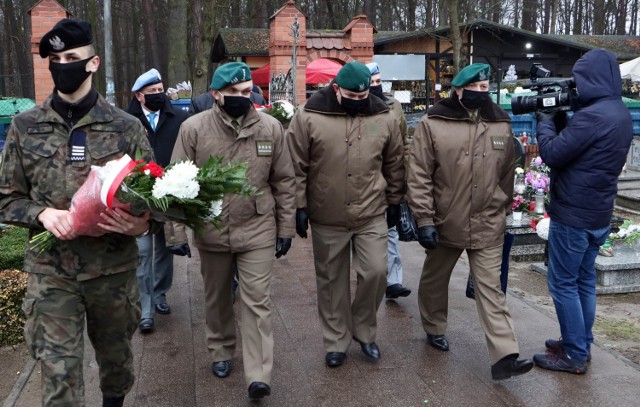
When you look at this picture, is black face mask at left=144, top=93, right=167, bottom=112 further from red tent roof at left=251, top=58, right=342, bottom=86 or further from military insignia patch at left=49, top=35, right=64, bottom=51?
red tent roof at left=251, top=58, right=342, bottom=86

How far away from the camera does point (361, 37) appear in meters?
17.9

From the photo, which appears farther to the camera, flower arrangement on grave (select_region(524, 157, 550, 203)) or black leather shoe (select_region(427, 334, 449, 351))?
flower arrangement on grave (select_region(524, 157, 550, 203))

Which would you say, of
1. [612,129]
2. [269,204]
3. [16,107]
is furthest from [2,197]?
[16,107]

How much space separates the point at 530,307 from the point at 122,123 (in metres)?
4.16

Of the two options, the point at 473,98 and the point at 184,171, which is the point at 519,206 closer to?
the point at 473,98

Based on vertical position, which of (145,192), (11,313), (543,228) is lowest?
(11,313)

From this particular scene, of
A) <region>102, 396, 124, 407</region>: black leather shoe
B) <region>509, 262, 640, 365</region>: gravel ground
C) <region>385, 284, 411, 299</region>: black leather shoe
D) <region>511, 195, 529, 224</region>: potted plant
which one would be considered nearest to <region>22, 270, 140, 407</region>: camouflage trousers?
<region>102, 396, 124, 407</region>: black leather shoe

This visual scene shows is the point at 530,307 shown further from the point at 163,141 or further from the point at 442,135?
the point at 163,141

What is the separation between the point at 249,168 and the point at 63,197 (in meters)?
1.34

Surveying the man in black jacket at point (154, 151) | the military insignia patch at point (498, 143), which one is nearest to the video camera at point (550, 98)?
the military insignia patch at point (498, 143)

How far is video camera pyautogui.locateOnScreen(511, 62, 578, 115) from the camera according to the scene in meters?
4.75

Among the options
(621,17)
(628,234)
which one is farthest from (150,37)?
(628,234)

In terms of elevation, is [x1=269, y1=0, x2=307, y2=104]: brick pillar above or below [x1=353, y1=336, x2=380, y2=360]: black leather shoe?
above

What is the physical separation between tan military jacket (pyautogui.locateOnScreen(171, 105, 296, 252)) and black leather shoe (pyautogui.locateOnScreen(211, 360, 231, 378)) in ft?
2.68
